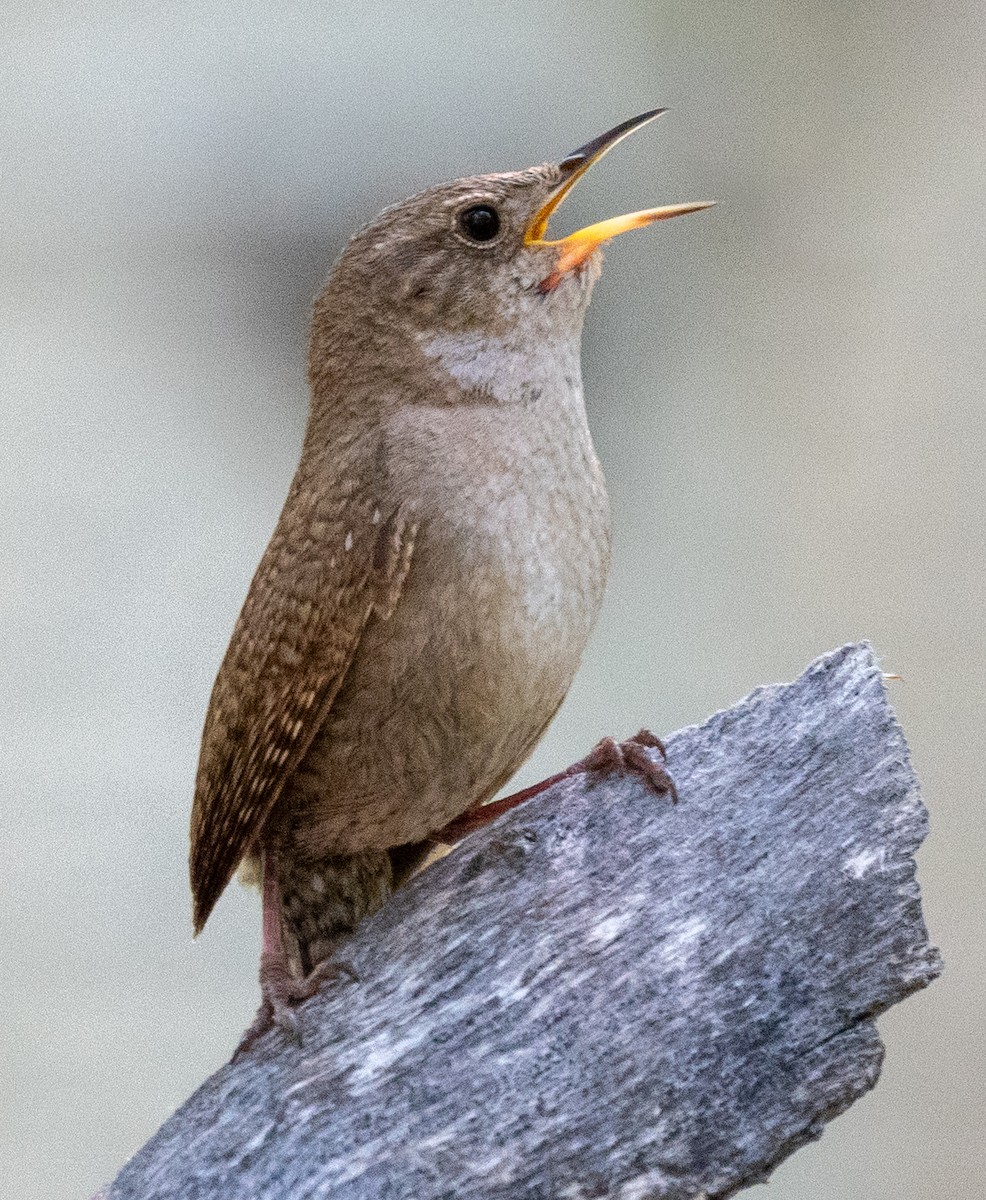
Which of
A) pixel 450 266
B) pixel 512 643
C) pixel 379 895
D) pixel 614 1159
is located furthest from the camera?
pixel 379 895

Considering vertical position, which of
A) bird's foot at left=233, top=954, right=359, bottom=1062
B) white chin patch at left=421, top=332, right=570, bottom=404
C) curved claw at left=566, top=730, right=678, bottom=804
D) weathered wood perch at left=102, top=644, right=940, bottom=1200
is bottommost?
weathered wood perch at left=102, top=644, right=940, bottom=1200

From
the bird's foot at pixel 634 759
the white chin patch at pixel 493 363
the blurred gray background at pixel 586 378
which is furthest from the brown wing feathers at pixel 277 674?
the blurred gray background at pixel 586 378

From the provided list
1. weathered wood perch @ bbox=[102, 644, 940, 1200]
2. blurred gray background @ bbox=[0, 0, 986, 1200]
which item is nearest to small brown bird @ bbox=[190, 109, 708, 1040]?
weathered wood perch @ bbox=[102, 644, 940, 1200]

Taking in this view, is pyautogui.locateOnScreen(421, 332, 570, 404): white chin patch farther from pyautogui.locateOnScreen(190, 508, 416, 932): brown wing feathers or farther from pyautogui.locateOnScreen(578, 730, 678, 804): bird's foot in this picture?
pyautogui.locateOnScreen(578, 730, 678, 804): bird's foot

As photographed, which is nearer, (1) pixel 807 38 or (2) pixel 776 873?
(2) pixel 776 873

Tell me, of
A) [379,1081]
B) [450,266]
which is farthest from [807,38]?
[379,1081]

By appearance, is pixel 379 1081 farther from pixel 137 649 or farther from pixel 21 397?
pixel 21 397
